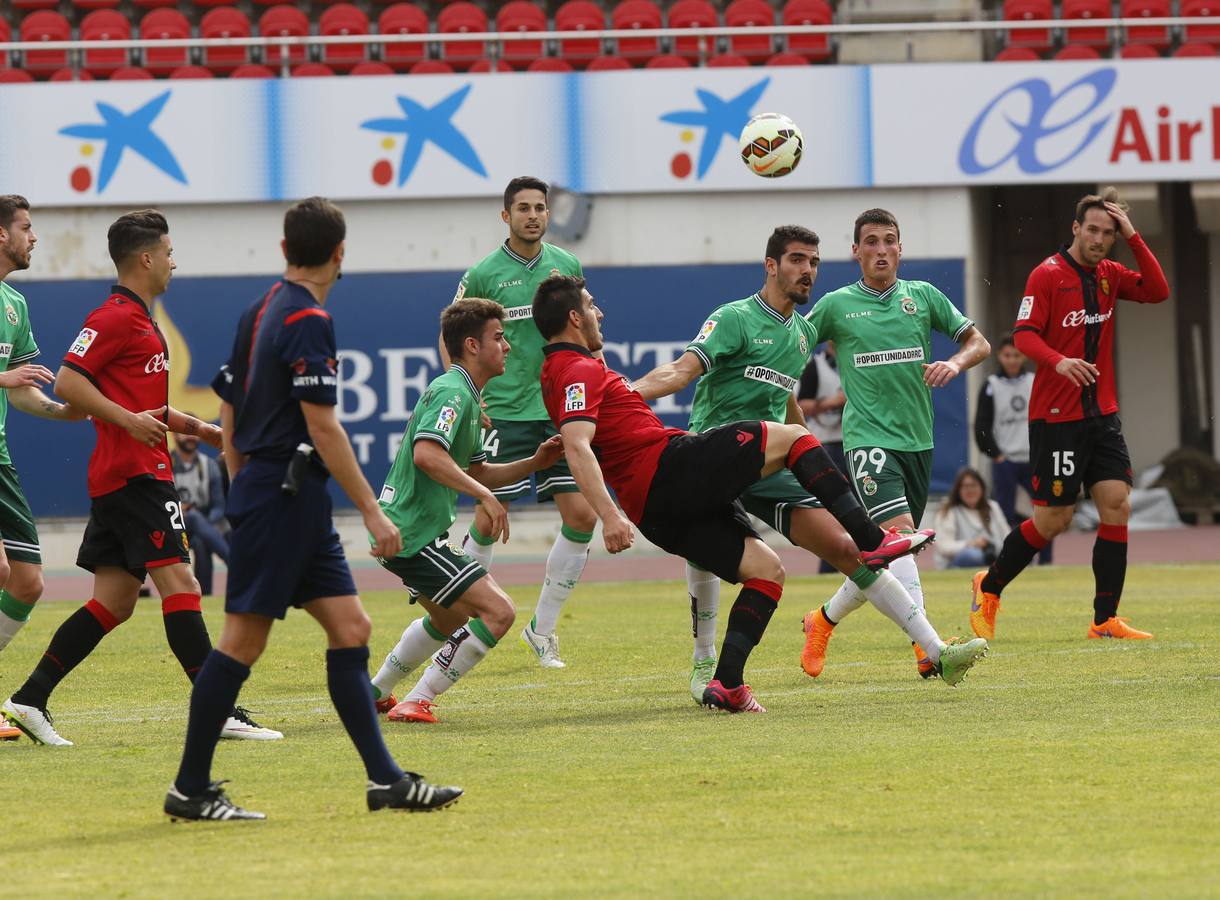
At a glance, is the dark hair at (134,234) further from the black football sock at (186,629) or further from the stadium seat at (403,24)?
the stadium seat at (403,24)

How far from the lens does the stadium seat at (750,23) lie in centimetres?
2147

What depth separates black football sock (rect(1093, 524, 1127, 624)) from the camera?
33.8 feet

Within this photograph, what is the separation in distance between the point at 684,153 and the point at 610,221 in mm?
1129

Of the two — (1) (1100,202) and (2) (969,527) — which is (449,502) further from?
(2) (969,527)

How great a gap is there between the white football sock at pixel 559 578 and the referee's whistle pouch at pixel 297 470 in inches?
180

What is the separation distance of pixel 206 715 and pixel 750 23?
59.0ft

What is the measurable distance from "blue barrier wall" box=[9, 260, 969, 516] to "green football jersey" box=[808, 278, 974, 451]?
10.5m

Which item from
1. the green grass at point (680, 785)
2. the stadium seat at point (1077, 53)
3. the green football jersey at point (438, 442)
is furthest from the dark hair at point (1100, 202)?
the stadium seat at point (1077, 53)

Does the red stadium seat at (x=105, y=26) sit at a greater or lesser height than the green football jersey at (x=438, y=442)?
greater

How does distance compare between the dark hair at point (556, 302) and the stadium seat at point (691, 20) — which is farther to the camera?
the stadium seat at point (691, 20)

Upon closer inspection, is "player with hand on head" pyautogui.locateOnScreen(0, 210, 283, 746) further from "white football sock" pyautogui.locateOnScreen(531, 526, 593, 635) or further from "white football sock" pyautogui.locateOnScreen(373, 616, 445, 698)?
"white football sock" pyautogui.locateOnScreen(531, 526, 593, 635)

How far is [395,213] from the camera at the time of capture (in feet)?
67.9

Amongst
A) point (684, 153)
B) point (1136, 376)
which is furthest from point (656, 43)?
point (1136, 376)

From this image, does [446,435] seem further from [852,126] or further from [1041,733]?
[852,126]
